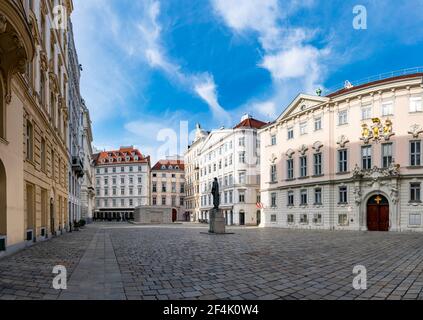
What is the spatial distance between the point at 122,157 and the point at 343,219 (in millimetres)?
69085

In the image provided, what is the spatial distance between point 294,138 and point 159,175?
5571 cm

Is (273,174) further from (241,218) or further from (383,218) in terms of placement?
(383,218)

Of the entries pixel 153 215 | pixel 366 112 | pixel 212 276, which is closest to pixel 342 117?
pixel 366 112

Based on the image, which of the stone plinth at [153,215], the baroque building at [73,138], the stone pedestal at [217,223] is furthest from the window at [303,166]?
the stone plinth at [153,215]

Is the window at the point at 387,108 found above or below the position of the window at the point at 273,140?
above

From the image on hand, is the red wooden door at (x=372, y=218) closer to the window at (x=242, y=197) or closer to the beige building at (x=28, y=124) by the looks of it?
the window at (x=242, y=197)

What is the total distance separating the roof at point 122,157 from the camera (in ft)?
282

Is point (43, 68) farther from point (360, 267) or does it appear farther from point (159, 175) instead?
point (159, 175)

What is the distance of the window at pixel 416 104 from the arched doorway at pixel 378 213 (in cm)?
789

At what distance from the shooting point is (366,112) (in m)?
29.1

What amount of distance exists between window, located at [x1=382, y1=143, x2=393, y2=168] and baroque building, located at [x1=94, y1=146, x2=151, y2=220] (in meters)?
63.9

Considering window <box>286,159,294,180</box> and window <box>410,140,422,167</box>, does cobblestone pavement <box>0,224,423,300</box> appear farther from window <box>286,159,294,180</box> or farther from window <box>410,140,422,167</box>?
window <box>286,159,294,180</box>

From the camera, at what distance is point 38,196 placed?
54.1 ft
